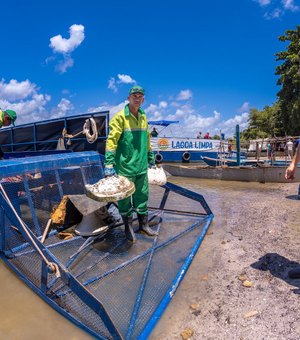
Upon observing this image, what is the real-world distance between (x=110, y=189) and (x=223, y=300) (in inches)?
63.0

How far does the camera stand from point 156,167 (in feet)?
15.8

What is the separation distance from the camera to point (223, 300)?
2723 mm

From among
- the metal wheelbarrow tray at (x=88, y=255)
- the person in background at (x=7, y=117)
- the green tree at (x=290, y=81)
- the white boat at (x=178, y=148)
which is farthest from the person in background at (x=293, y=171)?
the green tree at (x=290, y=81)

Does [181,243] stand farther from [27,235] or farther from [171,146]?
[171,146]

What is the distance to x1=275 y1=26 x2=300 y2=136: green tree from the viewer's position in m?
23.1

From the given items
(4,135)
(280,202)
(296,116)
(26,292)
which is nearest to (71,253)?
(26,292)

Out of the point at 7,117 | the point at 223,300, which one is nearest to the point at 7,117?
the point at 7,117

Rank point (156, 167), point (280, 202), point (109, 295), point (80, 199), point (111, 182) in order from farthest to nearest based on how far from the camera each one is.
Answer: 1. point (280, 202)
2. point (156, 167)
3. point (80, 199)
4. point (111, 182)
5. point (109, 295)

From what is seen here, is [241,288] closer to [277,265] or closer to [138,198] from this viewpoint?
[277,265]

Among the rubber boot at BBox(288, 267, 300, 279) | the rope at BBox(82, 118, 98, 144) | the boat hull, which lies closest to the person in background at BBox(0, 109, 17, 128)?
the rope at BBox(82, 118, 98, 144)

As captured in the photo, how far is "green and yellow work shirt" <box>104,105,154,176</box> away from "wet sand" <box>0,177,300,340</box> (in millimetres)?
1388

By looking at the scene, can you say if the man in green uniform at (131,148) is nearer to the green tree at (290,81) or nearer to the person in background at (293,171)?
the person in background at (293,171)

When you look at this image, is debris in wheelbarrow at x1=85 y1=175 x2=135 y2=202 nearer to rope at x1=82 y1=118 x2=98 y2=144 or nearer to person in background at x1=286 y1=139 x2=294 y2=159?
rope at x1=82 y1=118 x2=98 y2=144

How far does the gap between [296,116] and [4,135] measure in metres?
20.2
